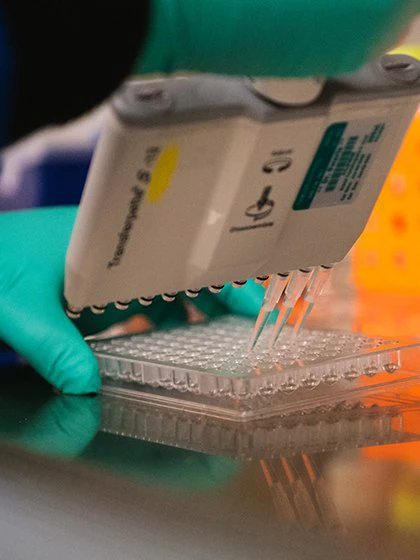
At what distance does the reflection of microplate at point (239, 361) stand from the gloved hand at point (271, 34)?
1.37 feet

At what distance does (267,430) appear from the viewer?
0.93m

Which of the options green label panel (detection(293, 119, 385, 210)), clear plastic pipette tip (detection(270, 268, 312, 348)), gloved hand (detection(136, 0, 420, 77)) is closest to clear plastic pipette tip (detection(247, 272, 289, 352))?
clear plastic pipette tip (detection(270, 268, 312, 348))

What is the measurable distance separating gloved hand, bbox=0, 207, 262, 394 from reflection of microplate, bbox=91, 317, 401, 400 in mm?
47

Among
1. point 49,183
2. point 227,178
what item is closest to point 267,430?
point 227,178

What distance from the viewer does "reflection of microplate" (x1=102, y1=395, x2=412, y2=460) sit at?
34.5 inches

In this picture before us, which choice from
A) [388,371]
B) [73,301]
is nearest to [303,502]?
[73,301]

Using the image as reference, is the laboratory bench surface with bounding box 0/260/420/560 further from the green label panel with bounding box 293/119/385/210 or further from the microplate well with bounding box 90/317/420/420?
the green label panel with bounding box 293/119/385/210

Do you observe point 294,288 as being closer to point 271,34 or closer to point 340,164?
point 340,164

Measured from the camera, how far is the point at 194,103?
814mm

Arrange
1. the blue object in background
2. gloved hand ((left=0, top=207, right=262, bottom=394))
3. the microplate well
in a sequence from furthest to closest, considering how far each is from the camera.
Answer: the blue object in background, gloved hand ((left=0, top=207, right=262, bottom=394)), the microplate well

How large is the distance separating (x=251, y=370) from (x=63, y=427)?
20 centimetres

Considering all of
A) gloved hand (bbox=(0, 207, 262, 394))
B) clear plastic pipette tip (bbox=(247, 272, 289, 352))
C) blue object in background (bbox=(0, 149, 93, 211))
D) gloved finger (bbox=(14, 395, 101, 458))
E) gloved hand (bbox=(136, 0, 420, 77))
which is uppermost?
gloved hand (bbox=(136, 0, 420, 77))

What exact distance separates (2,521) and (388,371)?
53 centimetres

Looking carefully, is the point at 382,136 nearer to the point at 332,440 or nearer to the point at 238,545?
the point at 332,440
